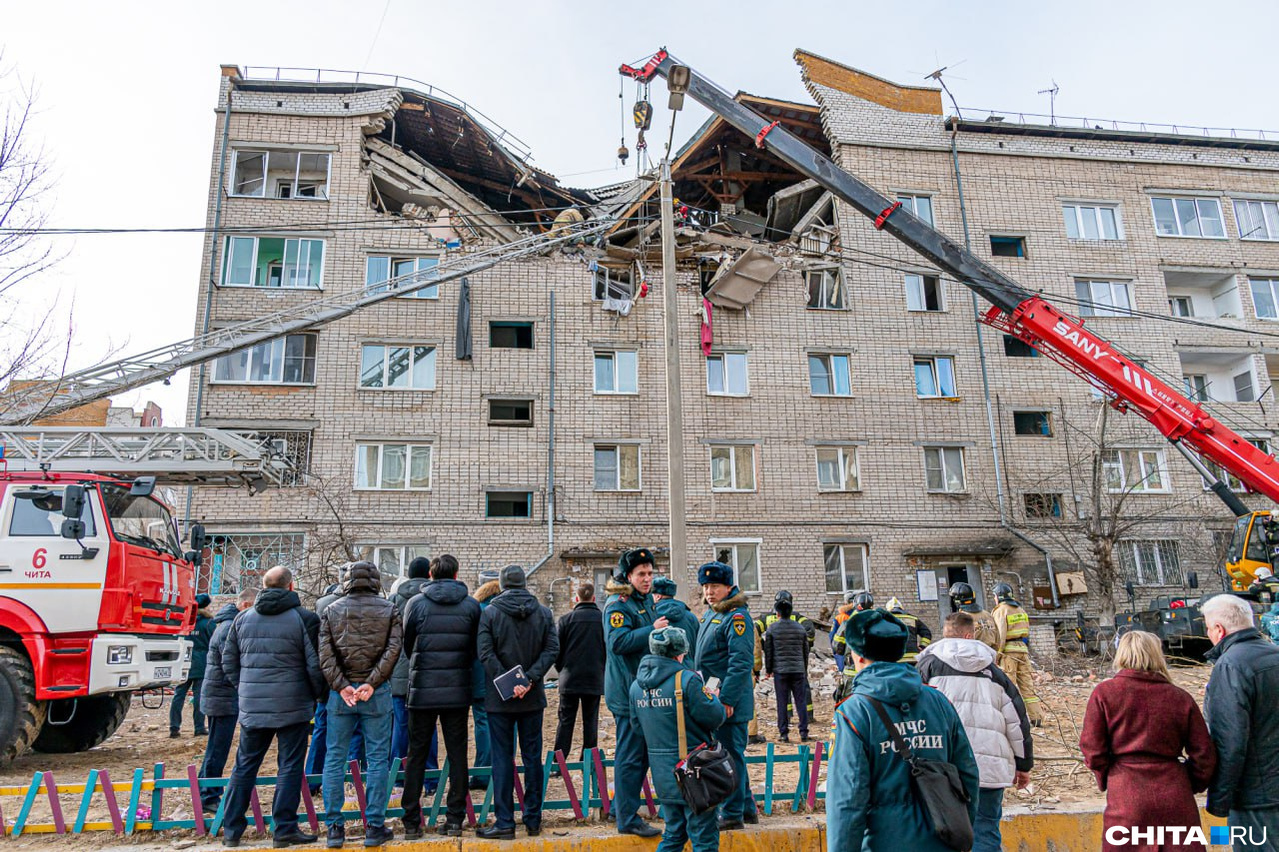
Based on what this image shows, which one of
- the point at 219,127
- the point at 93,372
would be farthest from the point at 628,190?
the point at 93,372

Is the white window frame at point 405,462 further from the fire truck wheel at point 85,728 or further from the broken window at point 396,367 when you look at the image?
the fire truck wheel at point 85,728

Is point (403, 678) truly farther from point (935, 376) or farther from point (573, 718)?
point (935, 376)

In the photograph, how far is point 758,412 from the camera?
2269cm

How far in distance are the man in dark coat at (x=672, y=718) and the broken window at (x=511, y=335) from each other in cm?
1803

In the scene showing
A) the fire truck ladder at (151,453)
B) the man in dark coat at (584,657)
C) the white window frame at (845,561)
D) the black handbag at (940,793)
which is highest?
the fire truck ladder at (151,453)

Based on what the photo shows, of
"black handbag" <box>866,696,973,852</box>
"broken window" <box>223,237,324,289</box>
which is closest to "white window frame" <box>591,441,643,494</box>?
"broken window" <box>223,237,324,289</box>

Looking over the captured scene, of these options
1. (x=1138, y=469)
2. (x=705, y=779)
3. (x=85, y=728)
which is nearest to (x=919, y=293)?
(x=1138, y=469)

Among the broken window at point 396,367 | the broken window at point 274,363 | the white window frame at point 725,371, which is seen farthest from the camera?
the white window frame at point 725,371

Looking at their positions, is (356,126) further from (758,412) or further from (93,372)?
(758,412)

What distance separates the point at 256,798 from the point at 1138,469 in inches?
1000

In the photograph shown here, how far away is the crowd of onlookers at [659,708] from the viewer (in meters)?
3.51

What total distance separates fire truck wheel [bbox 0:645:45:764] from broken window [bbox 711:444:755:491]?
1603 centimetres

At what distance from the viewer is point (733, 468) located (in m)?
22.2

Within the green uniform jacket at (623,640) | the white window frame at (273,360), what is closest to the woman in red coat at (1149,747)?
the green uniform jacket at (623,640)
